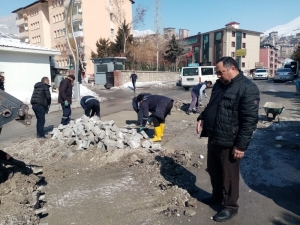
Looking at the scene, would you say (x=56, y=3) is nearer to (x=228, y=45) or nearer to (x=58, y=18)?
(x=58, y=18)

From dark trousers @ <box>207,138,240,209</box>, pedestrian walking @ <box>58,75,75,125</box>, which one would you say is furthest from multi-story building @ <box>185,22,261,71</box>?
dark trousers @ <box>207,138,240,209</box>

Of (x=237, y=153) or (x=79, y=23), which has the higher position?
(x=79, y=23)

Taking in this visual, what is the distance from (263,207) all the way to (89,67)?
4214 cm

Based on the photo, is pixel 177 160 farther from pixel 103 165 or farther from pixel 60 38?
pixel 60 38

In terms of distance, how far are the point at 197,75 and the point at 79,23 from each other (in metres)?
28.8

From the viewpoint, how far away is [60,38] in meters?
46.7

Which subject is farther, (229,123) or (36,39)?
(36,39)

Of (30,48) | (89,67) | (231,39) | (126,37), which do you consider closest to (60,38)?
(89,67)

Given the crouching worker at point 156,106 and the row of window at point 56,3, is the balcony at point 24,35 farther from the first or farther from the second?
the crouching worker at point 156,106

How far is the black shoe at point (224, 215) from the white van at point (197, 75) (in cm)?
1868

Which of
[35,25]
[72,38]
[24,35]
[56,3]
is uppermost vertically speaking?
[56,3]

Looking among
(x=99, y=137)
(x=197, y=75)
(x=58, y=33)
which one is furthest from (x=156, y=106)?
(x=58, y=33)

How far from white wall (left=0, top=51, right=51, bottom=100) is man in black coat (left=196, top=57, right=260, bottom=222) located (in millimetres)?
16519

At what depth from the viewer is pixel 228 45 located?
6284 cm
